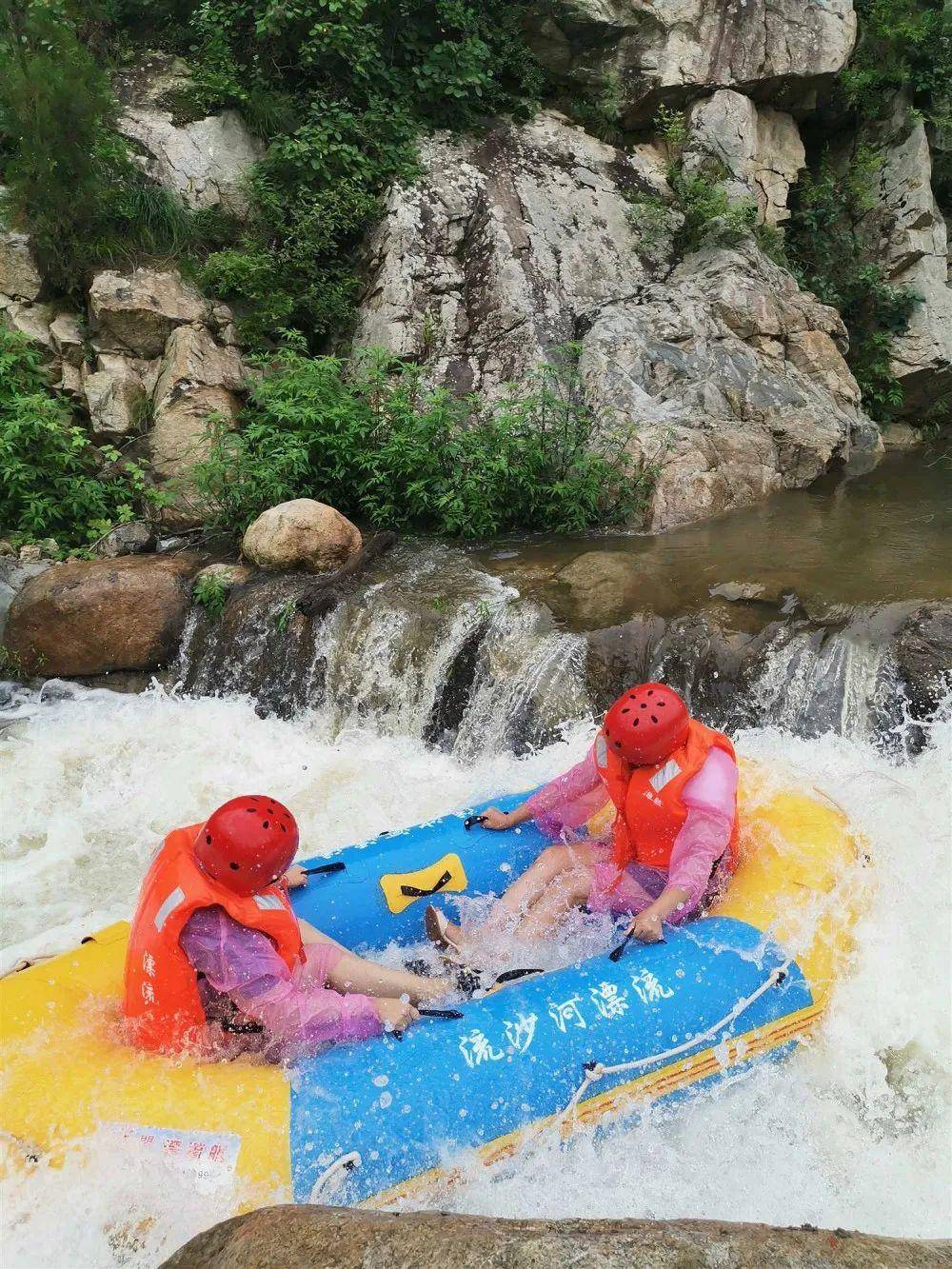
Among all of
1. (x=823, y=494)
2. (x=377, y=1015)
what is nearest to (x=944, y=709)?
(x=377, y=1015)

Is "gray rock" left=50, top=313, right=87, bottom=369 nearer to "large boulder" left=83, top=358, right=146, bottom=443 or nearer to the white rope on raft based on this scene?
"large boulder" left=83, top=358, right=146, bottom=443

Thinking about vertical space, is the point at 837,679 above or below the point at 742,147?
below

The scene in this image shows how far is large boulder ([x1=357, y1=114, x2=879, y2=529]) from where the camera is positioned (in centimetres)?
812

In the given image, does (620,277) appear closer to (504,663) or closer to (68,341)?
(68,341)

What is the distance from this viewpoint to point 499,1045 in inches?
97.7

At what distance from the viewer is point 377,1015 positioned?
2.55 m

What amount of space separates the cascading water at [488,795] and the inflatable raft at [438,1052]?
11 centimetres

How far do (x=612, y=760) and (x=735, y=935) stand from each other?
72 centimetres

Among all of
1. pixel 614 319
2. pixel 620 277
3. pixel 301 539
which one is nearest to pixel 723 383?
pixel 614 319

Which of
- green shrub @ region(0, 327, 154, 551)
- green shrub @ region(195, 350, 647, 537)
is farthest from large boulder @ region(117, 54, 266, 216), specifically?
green shrub @ region(195, 350, 647, 537)

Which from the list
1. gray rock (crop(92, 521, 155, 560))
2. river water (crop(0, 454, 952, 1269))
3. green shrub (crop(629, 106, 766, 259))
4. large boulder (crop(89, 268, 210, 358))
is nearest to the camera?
river water (crop(0, 454, 952, 1269))

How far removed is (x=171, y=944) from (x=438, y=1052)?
816mm

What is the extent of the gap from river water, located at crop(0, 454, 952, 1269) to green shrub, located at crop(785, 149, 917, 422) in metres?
3.80

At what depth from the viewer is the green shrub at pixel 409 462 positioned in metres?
6.94
